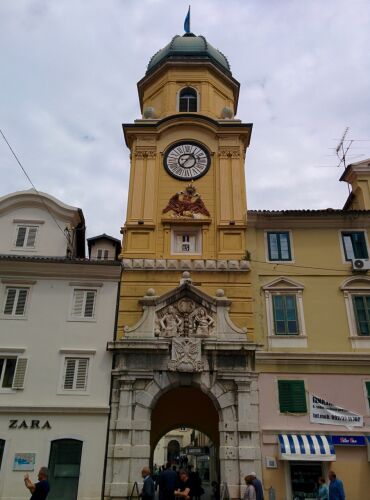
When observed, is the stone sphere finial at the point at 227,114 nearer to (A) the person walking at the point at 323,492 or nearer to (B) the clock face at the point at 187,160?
(B) the clock face at the point at 187,160

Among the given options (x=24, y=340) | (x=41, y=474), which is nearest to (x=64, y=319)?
(x=24, y=340)

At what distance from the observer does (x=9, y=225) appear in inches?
955

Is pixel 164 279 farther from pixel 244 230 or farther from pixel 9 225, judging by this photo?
pixel 9 225

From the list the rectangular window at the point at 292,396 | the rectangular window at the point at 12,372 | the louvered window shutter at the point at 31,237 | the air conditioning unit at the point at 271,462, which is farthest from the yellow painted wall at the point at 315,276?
the louvered window shutter at the point at 31,237

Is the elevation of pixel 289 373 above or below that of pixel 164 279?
below

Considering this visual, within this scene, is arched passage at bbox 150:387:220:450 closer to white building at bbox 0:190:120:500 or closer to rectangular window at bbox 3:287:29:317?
white building at bbox 0:190:120:500

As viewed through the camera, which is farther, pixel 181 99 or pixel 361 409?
pixel 181 99

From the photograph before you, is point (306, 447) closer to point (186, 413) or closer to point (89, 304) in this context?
point (186, 413)

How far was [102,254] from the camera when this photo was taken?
25359mm

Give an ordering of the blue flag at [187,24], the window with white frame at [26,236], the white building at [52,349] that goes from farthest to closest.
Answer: the blue flag at [187,24]
the window with white frame at [26,236]
the white building at [52,349]

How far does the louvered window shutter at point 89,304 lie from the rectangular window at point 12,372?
11.4 feet

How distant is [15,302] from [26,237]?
12.2 feet

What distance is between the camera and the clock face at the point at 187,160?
85.7ft

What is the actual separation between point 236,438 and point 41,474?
376 inches
